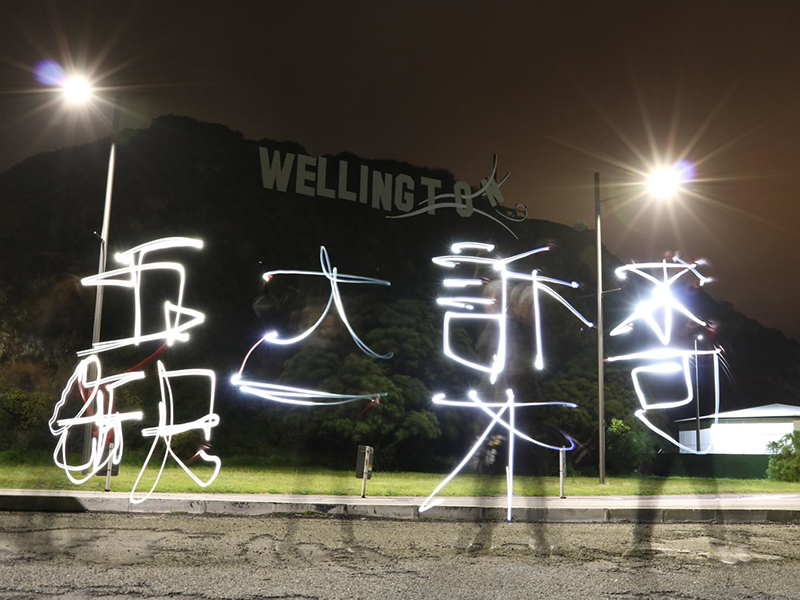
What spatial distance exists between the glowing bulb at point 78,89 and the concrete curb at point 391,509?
9716mm

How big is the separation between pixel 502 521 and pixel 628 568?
457 cm

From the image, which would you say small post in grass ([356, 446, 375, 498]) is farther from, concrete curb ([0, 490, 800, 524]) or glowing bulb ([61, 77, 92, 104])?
glowing bulb ([61, 77, 92, 104])

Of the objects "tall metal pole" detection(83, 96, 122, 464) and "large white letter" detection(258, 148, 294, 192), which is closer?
A: "tall metal pole" detection(83, 96, 122, 464)

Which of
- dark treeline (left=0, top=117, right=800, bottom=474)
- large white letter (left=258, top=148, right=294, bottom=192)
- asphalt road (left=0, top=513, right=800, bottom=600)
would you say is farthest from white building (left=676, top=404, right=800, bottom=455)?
asphalt road (left=0, top=513, right=800, bottom=600)

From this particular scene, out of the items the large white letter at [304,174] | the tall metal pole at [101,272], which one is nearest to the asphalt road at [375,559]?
the tall metal pole at [101,272]

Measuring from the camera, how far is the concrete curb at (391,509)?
12795 millimetres

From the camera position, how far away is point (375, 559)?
8797 mm

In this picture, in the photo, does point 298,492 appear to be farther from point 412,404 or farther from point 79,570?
point 412,404

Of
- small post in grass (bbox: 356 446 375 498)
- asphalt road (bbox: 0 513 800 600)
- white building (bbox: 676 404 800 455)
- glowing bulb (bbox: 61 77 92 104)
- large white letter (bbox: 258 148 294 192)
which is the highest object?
large white letter (bbox: 258 148 294 192)

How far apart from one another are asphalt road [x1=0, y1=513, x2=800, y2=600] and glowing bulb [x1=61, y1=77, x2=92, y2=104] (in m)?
11.2

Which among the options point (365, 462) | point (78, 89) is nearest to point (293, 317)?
point (78, 89)

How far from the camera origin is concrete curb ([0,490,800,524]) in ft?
42.0

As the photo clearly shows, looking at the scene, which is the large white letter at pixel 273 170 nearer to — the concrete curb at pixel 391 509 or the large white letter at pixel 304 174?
the large white letter at pixel 304 174

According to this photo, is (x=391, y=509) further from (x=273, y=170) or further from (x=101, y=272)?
(x=273, y=170)
